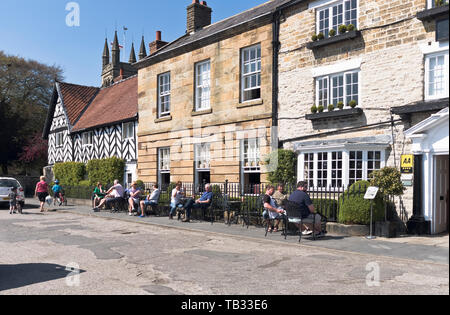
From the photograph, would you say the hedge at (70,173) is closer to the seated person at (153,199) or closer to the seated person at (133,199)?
the seated person at (133,199)

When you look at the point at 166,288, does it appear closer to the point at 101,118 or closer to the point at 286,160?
the point at 286,160

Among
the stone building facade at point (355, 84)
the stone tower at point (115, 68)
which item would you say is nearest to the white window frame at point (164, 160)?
the stone building facade at point (355, 84)

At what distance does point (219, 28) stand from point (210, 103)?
12.9 ft

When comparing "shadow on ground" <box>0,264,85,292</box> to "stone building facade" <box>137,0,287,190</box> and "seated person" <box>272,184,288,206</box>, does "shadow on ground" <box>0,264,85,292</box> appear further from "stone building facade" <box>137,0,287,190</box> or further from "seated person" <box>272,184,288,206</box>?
"stone building facade" <box>137,0,287,190</box>

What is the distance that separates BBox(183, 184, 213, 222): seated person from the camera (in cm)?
1595

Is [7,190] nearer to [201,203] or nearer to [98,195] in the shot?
[98,195]

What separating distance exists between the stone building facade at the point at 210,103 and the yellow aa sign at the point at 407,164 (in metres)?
5.61

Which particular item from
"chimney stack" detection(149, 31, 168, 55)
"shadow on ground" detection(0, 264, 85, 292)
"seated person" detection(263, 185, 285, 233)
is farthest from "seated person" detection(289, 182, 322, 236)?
"chimney stack" detection(149, 31, 168, 55)

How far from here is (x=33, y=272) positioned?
24.3 feet

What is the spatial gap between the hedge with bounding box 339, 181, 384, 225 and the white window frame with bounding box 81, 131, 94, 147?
74.1 feet

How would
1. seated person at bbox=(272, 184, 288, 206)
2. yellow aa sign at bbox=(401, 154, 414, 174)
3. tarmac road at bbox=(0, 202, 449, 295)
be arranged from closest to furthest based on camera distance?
tarmac road at bbox=(0, 202, 449, 295)
yellow aa sign at bbox=(401, 154, 414, 174)
seated person at bbox=(272, 184, 288, 206)

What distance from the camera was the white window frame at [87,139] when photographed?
30703 mm
